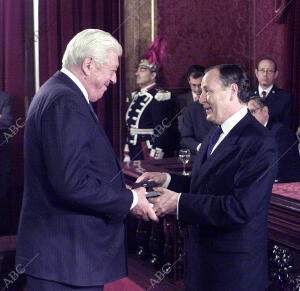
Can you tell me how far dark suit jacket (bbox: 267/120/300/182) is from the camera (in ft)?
13.5

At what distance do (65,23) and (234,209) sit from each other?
177 inches

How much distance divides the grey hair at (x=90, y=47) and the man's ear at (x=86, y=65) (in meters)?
0.01

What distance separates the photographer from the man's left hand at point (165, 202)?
2.56 metres

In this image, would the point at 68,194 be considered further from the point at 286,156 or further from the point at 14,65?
the point at 14,65

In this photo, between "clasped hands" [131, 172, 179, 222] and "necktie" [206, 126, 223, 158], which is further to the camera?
"necktie" [206, 126, 223, 158]

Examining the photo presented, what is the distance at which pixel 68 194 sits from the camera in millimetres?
2242

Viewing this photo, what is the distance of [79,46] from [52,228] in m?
0.68

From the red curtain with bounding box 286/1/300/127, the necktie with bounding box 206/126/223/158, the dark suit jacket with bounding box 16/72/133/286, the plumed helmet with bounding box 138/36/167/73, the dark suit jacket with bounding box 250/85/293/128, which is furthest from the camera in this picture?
the red curtain with bounding box 286/1/300/127

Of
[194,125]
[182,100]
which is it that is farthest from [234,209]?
[182,100]

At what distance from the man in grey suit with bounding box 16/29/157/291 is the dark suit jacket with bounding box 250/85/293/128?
152 inches

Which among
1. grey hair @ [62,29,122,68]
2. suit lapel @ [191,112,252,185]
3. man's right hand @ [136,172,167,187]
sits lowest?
man's right hand @ [136,172,167,187]

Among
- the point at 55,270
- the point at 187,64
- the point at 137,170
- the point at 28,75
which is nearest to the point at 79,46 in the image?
the point at 55,270

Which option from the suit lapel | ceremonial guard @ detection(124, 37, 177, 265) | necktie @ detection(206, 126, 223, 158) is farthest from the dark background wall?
the suit lapel

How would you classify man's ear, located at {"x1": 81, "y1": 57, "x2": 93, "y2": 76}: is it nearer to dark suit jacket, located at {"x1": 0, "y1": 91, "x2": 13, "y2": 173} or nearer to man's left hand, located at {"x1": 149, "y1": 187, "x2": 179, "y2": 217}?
man's left hand, located at {"x1": 149, "y1": 187, "x2": 179, "y2": 217}
